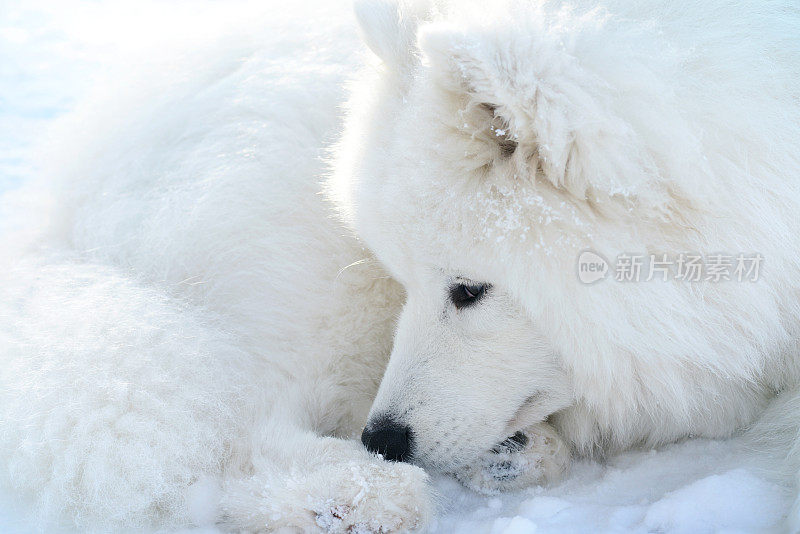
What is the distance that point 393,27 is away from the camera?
245 centimetres

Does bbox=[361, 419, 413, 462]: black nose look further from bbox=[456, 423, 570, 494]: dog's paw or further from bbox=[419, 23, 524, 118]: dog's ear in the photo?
bbox=[419, 23, 524, 118]: dog's ear

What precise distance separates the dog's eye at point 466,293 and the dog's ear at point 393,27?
769mm

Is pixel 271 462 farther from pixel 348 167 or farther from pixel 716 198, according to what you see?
pixel 716 198

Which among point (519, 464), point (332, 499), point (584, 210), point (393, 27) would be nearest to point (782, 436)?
point (519, 464)

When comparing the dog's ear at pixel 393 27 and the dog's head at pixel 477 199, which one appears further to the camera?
the dog's ear at pixel 393 27

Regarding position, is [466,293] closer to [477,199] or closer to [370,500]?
[477,199]

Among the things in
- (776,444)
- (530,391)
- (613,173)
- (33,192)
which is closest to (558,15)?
(613,173)

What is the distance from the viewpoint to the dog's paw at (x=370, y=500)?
1956 mm

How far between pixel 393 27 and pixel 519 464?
1.53m

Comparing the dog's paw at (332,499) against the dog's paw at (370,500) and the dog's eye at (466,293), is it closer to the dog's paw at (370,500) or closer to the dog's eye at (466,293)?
the dog's paw at (370,500)

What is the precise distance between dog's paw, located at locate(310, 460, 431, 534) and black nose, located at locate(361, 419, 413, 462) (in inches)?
5.9

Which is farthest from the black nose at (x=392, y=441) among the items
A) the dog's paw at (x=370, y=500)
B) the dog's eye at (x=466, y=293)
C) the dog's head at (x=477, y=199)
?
the dog's eye at (x=466, y=293)

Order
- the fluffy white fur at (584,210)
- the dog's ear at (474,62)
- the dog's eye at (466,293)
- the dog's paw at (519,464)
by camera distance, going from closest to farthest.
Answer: the dog's ear at (474,62), the fluffy white fur at (584,210), the dog's eye at (466,293), the dog's paw at (519,464)

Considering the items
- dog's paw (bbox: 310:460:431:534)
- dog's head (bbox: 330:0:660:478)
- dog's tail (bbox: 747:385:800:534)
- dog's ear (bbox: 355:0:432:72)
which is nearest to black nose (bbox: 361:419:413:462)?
dog's head (bbox: 330:0:660:478)
